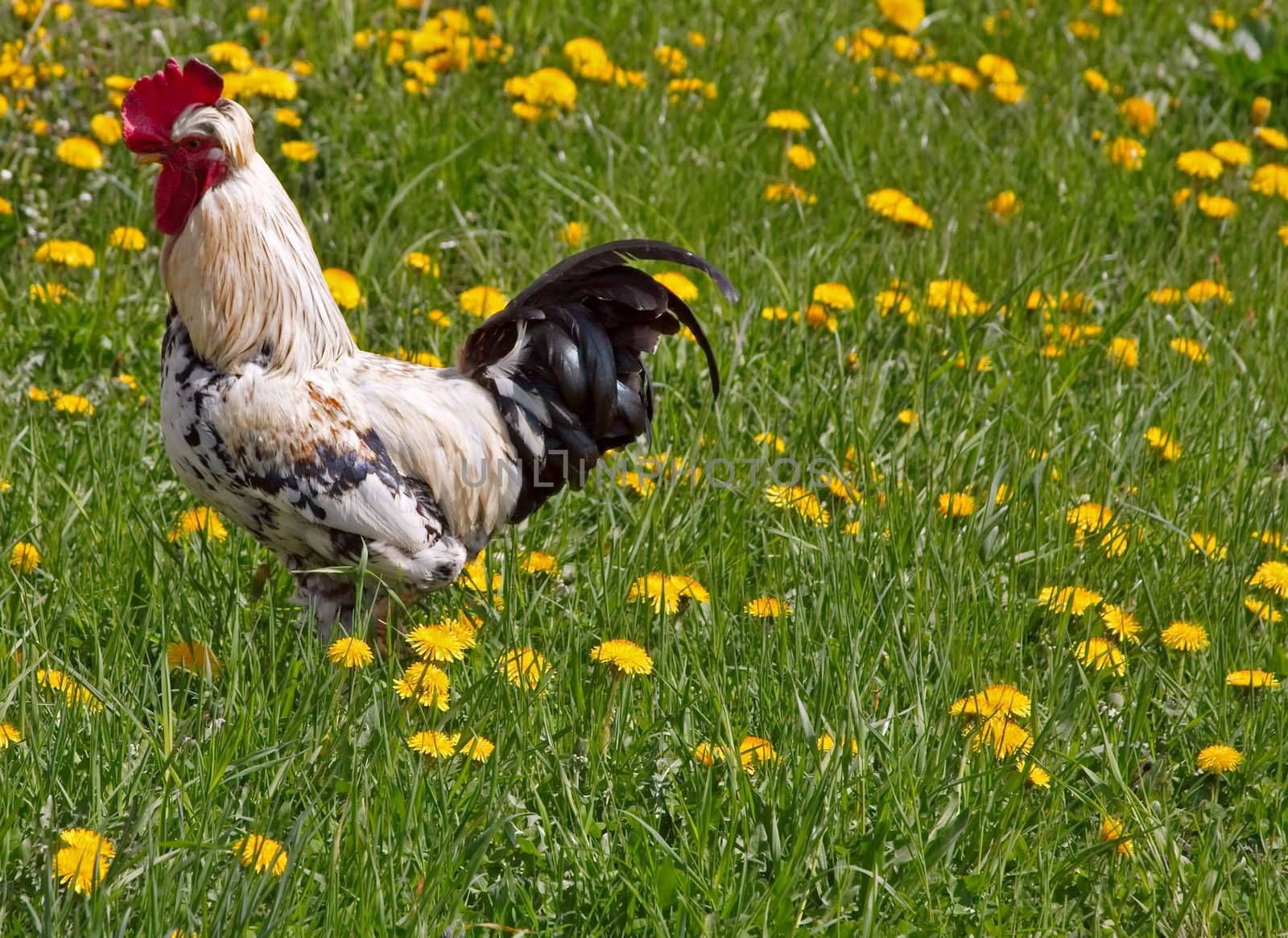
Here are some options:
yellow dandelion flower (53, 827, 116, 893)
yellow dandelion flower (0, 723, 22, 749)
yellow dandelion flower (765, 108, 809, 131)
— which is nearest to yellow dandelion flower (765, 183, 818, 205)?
yellow dandelion flower (765, 108, 809, 131)

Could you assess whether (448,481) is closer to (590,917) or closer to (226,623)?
(226,623)

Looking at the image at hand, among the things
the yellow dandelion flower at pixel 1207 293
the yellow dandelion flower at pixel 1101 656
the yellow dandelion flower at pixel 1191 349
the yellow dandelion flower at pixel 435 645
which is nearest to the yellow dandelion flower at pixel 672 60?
the yellow dandelion flower at pixel 1207 293

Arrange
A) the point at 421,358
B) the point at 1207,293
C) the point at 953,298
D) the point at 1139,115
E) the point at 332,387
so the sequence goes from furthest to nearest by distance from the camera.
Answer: the point at 1139,115
the point at 1207,293
the point at 953,298
the point at 421,358
the point at 332,387

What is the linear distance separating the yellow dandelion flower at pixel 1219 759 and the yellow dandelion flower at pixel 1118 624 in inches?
14.1

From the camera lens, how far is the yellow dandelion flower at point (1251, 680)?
299 centimetres

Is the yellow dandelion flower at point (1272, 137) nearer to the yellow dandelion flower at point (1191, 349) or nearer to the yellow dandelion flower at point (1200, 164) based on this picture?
the yellow dandelion flower at point (1200, 164)

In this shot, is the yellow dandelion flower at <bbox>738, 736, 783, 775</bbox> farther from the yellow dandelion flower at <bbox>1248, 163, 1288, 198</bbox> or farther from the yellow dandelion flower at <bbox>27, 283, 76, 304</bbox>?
the yellow dandelion flower at <bbox>1248, 163, 1288, 198</bbox>

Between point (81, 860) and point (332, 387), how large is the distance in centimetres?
123

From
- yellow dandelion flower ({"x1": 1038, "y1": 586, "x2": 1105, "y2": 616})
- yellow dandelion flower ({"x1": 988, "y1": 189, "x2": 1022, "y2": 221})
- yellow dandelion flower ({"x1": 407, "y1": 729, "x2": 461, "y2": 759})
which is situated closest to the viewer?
yellow dandelion flower ({"x1": 407, "y1": 729, "x2": 461, "y2": 759})

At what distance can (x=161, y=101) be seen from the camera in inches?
118

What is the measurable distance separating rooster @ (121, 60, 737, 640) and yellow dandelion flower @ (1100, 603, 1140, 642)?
1066 millimetres

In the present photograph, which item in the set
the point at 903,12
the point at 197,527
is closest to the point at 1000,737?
the point at 197,527

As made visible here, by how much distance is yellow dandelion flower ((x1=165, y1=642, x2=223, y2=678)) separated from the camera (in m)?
2.88

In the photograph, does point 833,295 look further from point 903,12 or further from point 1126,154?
point 903,12
